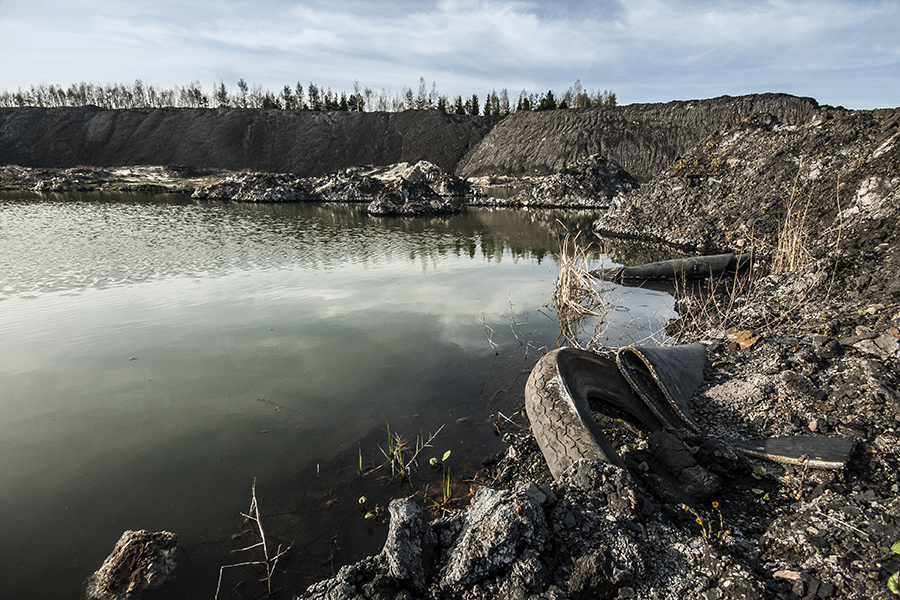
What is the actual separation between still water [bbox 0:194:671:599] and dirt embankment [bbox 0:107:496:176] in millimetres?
52406

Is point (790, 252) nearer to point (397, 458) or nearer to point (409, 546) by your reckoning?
point (397, 458)

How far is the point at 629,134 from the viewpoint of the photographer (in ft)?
164

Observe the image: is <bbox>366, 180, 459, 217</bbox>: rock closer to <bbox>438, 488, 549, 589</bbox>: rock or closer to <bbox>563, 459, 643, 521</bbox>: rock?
<bbox>563, 459, 643, 521</bbox>: rock

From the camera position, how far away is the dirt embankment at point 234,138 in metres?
60.3

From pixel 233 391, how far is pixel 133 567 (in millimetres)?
2347

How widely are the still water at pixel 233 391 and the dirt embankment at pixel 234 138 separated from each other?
52406mm

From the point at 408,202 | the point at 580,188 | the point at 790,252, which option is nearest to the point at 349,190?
the point at 408,202

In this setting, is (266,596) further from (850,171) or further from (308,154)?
(308,154)

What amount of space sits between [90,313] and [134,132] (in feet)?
246

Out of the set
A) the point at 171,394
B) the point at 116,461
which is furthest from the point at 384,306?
the point at 116,461

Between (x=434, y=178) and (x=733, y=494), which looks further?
(x=434, y=178)

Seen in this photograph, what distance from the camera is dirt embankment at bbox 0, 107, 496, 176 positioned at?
60.3m

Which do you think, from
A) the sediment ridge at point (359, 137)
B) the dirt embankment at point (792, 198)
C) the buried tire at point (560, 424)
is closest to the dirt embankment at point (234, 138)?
the sediment ridge at point (359, 137)

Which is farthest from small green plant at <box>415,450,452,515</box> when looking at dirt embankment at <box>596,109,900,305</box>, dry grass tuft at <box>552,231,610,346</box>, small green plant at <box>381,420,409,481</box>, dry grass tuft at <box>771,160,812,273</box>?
dry grass tuft at <box>771,160,812,273</box>
